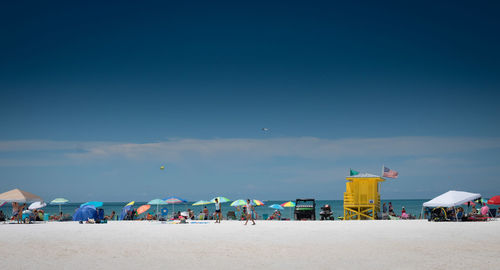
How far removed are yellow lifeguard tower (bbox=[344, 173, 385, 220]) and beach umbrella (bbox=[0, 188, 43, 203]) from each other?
18.0 meters

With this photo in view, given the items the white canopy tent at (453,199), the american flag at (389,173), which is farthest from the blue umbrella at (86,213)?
the american flag at (389,173)

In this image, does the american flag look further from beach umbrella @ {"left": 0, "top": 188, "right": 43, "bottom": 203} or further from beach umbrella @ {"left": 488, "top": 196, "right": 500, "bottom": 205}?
beach umbrella @ {"left": 0, "top": 188, "right": 43, "bottom": 203}

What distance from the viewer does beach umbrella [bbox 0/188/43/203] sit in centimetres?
2381

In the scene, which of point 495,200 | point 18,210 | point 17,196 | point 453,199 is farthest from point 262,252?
point 495,200

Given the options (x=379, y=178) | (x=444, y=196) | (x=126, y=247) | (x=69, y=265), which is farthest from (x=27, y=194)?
(x=444, y=196)

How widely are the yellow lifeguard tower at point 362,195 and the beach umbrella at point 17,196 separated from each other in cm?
1802

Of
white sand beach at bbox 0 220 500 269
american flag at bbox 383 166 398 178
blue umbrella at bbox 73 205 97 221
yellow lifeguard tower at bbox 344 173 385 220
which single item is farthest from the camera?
american flag at bbox 383 166 398 178

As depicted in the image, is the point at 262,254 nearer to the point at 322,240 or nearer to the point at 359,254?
the point at 359,254

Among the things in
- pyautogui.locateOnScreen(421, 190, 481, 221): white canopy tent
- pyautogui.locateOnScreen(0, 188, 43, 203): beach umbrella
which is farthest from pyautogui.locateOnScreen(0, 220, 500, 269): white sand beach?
pyautogui.locateOnScreen(0, 188, 43, 203): beach umbrella

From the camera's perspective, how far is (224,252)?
11.0 metres

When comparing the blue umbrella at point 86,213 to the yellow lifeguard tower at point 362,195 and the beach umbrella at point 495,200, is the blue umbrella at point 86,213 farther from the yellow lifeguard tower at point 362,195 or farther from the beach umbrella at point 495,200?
the beach umbrella at point 495,200

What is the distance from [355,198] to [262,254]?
18001mm

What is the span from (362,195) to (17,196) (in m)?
19.5

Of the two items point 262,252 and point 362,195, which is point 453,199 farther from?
point 262,252
